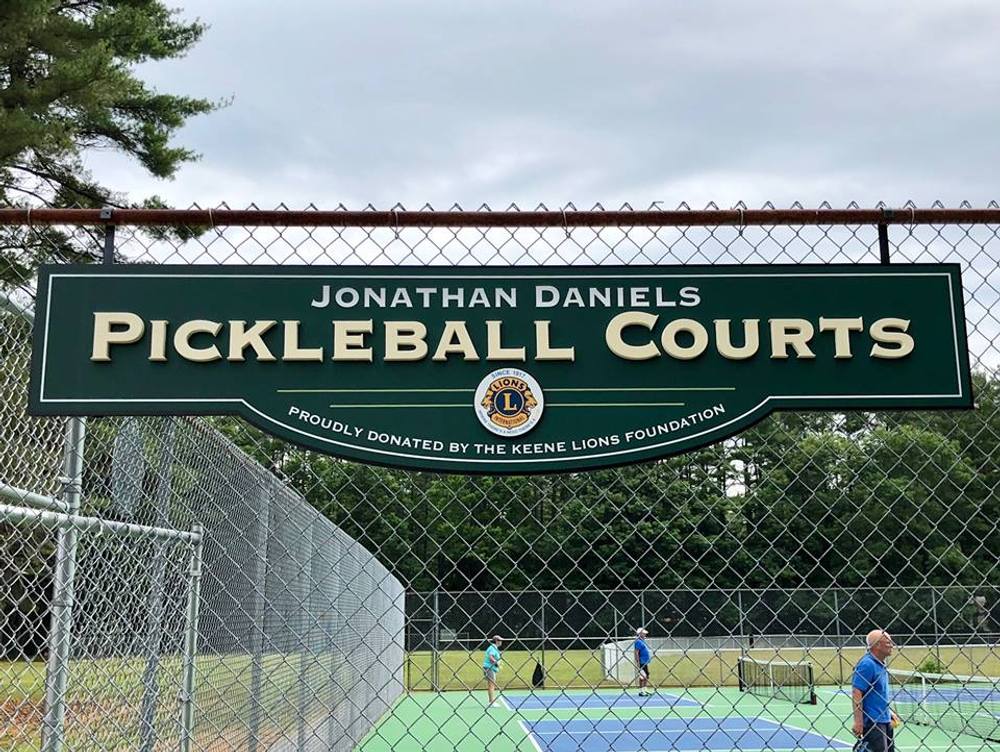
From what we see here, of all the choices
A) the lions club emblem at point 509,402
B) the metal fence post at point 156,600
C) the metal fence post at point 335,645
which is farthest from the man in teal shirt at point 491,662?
the lions club emblem at point 509,402

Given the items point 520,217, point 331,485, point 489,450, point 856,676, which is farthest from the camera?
point 331,485

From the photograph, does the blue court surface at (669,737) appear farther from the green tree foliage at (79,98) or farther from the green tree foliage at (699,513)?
the green tree foliage at (79,98)

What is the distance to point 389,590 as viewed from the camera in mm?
15719

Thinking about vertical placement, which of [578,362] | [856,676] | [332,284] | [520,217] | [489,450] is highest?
[520,217]

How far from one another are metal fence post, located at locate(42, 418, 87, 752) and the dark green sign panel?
0.40 m

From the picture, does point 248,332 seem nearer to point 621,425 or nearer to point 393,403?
point 393,403

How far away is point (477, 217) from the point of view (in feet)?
10.9

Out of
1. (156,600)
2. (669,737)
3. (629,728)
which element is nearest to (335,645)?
(156,600)

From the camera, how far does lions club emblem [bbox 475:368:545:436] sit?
314cm

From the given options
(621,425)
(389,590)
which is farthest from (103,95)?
(621,425)

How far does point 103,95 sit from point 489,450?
525 inches

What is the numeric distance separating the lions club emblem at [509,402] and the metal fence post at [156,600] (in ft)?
4.63

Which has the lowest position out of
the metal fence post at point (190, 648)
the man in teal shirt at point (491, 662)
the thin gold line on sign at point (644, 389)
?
the man in teal shirt at point (491, 662)

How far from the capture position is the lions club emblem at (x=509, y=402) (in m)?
3.14
